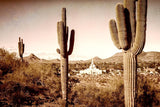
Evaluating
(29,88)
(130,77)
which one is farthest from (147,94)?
(29,88)

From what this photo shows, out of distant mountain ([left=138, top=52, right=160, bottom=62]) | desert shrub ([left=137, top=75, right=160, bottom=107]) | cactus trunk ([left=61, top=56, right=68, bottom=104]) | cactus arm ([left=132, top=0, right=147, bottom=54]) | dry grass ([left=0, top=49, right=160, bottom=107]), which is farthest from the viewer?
distant mountain ([left=138, top=52, right=160, bottom=62])

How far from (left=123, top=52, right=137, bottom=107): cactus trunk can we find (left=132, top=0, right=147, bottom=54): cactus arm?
24 centimetres

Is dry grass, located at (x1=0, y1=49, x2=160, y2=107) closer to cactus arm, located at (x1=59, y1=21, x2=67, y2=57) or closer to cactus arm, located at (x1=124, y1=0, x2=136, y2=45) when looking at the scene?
cactus arm, located at (x1=59, y1=21, x2=67, y2=57)

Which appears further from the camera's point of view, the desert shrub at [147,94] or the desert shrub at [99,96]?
the desert shrub at [99,96]

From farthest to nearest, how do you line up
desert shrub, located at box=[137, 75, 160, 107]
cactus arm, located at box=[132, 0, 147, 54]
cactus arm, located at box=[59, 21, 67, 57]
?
cactus arm, located at box=[59, 21, 67, 57] → desert shrub, located at box=[137, 75, 160, 107] → cactus arm, located at box=[132, 0, 147, 54]

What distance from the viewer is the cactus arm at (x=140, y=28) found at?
11.6 ft

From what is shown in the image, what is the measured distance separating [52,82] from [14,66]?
3.01 m

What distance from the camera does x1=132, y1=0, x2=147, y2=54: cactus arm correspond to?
3.55m

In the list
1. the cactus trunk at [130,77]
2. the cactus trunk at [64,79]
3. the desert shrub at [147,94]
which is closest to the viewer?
the cactus trunk at [130,77]

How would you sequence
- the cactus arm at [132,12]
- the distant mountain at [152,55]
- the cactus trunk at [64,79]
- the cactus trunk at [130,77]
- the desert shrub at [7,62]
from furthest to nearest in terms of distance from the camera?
the distant mountain at [152,55], the desert shrub at [7,62], the cactus trunk at [64,79], the cactus arm at [132,12], the cactus trunk at [130,77]

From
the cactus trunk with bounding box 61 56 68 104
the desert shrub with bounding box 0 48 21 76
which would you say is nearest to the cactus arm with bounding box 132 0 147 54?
the cactus trunk with bounding box 61 56 68 104

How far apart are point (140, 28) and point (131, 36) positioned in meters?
0.32

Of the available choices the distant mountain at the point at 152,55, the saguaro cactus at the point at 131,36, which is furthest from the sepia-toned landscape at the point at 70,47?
the distant mountain at the point at 152,55

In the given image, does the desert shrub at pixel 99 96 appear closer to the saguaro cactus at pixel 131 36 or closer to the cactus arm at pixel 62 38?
the saguaro cactus at pixel 131 36
